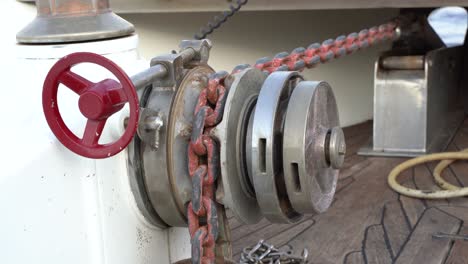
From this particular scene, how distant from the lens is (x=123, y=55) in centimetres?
84

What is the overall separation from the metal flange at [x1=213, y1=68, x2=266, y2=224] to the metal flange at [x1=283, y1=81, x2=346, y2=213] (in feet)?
0.22

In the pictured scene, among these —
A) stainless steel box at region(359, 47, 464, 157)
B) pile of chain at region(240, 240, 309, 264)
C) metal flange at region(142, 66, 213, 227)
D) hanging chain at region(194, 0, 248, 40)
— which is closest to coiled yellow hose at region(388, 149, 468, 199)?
stainless steel box at region(359, 47, 464, 157)

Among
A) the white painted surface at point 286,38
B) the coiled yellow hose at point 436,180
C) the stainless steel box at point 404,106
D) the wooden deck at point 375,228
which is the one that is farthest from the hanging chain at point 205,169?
the white painted surface at point 286,38

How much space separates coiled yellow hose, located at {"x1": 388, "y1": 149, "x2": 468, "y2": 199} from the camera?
1751 mm

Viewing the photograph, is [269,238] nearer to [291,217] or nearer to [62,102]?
[291,217]

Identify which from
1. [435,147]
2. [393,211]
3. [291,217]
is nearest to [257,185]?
[291,217]

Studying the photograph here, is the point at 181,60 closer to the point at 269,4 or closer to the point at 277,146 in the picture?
the point at 277,146

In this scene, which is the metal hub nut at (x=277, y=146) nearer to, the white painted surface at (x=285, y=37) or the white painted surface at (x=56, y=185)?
the white painted surface at (x=56, y=185)

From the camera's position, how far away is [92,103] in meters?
0.68

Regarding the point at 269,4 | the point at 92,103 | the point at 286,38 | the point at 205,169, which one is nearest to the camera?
the point at 92,103

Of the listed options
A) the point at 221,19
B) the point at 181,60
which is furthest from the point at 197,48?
the point at 221,19

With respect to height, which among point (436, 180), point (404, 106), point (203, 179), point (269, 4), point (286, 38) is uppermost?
point (269, 4)

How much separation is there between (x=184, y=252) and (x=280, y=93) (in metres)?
0.33

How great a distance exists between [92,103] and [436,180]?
1.49 metres
